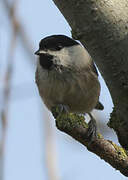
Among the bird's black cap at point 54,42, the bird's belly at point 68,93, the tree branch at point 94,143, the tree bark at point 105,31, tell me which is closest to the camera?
the tree bark at point 105,31

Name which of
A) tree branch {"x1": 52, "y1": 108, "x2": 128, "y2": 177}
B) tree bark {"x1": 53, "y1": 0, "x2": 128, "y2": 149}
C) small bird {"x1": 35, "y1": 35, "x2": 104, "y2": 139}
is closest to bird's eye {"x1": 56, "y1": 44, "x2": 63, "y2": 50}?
small bird {"x1": 35, "y1": 35, "x2": 104, "y2": 139}

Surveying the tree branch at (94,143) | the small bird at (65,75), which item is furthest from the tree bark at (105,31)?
the small bird at (65,75)

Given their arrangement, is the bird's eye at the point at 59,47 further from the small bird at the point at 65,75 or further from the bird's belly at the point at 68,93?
the bird's belly at the point at 68,93

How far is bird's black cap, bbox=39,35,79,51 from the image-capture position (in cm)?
320

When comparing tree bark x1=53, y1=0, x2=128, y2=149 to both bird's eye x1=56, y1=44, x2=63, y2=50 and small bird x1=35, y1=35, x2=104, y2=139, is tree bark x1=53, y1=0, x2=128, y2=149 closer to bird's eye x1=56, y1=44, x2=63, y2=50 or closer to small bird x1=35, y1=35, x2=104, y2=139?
small bird x1=35, y1=35, x2=104, y2=139

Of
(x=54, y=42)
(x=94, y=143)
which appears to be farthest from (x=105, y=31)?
Answer: (x=54, y=42)

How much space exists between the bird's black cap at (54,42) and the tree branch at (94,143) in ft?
4.67

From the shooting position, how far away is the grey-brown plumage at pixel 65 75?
9.95 feet

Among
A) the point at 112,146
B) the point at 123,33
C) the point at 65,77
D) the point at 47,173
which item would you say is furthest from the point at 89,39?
the point at 47,173

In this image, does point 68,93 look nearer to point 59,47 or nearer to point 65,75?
point 65,75

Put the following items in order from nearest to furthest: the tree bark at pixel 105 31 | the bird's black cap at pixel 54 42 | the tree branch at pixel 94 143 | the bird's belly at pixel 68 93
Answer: the tree bark at pixel 105 31
the tree branch at pixel 94 143
the bird's belly at pixel 68 93
the bird's black cap at pixel 54 42

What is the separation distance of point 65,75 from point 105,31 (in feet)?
4.82

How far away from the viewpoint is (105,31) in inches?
61.2

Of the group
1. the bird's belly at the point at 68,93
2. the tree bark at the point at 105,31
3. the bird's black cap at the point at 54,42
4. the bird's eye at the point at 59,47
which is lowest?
the bird's belly at the point at 68,93
